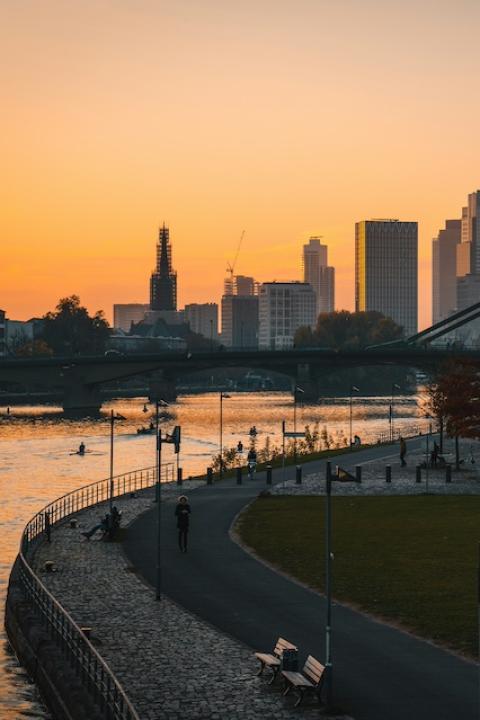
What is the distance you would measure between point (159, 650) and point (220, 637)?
5.97ft

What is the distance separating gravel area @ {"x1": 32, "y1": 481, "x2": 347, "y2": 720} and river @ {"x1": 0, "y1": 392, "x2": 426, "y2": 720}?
2.47m

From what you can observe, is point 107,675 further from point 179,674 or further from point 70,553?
point 70,553

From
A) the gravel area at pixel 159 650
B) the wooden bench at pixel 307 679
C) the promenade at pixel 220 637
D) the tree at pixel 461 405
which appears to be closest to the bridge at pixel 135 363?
the tree at pixel 461 405

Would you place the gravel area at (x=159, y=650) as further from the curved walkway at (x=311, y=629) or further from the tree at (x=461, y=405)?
the tree at (x=461, y=405)

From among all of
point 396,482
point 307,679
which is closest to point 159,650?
point 307,679

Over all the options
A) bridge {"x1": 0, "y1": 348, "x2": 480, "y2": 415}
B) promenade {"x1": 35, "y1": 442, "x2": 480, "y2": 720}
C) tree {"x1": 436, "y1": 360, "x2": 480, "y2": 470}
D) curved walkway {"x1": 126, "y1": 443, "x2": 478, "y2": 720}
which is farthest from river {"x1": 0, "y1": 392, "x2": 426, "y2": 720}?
tree {"x1": 436, "y1": 360, "x2": 480, "y2": 470}

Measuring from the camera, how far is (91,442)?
12038 centimetres

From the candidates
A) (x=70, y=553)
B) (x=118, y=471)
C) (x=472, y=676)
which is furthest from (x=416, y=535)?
(x=118, y=471)

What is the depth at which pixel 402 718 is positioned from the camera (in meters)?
24.0

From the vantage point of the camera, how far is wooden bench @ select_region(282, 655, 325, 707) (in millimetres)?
25328

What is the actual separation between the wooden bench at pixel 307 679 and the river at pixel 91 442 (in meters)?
7.10

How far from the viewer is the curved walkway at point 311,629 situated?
25.2m

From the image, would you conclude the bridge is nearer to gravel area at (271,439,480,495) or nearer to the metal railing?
gravel area at (271,439,480,495)

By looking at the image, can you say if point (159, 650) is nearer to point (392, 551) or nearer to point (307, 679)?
point (307, 679)
